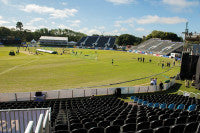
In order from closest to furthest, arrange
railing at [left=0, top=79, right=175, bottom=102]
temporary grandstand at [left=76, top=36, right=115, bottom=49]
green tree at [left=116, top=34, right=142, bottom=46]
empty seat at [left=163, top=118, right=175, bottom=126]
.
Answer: empty seat at [left=163, top=118, right=175, bottom=126] → railing at [left=0, top=79, right=175, bottom=102] → temporary grandstand at [left=76, top=36, right=115, bottom=49] → green tree at [left=116, top=34, right=142, bottom=46]

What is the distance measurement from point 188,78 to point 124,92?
47.0ft

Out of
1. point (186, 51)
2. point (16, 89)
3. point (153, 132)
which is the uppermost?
point (186, 51)

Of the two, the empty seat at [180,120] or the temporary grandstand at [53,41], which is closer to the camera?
the empty seat at [180,120]

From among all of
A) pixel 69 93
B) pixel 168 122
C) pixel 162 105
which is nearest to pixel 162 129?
pixel 168 122

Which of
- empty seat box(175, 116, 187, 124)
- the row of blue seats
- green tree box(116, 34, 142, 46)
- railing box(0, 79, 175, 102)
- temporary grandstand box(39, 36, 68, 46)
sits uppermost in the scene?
green tree box(116, 34, 142, 46)

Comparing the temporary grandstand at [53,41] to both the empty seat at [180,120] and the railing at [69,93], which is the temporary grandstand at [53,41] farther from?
the empty seat at [180,120]

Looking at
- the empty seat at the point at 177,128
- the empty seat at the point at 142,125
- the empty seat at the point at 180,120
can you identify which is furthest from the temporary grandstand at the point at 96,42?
the empty seat at the point at 177,128

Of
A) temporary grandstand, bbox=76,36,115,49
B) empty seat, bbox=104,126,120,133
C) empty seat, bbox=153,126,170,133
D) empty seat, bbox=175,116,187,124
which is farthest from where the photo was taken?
temporary grandstand, bbox=76,36,115,49

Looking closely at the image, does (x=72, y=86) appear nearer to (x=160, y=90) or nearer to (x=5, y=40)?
(x=160, y=90)

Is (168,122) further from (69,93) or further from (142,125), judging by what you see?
(69,93)

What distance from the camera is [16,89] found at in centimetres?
2089

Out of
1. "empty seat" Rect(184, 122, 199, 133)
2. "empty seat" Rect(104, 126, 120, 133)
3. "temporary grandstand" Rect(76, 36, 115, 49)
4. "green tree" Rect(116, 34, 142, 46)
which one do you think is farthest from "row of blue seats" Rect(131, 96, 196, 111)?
"green tree" Rect(116, 34, 142, 46)

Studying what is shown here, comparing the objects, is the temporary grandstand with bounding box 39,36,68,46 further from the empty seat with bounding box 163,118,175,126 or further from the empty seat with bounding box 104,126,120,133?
the empty seat with bounding box 104,126,120,133

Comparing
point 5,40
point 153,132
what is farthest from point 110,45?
point 153,132
